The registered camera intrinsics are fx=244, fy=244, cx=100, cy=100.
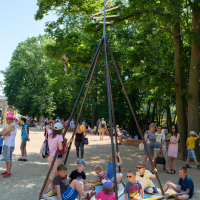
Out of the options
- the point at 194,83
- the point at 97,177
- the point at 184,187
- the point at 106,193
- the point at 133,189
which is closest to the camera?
the point at 106,193

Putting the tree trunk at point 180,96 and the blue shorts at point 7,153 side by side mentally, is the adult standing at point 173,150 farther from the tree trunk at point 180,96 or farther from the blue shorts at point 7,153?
the blue shorts at point 7,153

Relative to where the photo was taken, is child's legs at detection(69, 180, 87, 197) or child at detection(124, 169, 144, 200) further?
child's legs at detection(69, 180, 87, 197)

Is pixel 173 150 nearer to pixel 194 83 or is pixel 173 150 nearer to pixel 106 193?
pixel 194 83

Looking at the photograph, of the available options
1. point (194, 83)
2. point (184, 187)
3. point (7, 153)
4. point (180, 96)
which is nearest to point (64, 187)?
point (7, 153)

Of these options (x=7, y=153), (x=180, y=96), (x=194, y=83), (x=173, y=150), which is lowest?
(x=173, y=150)

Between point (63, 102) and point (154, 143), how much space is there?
35470 millimetres

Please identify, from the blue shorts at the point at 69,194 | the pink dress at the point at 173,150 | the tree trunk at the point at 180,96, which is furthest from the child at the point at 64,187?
the tree trunk at the point at 180,96

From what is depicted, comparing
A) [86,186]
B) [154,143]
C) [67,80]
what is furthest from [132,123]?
[86,186]

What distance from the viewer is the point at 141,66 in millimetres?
11516

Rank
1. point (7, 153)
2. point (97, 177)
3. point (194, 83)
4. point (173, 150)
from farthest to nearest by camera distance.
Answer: point (194, 83), point (173, 150), point (7, 153), point (97, 177)

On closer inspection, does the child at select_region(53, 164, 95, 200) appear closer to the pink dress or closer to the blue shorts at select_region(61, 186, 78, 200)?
the blue shorts at select_region(61, 186, 78, 200)

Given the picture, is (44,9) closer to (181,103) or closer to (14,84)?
(181,103)

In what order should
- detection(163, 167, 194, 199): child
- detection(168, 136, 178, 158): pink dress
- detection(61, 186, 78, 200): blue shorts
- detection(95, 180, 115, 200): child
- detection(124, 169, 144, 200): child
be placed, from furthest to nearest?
detection(168, 136, 178, 158): pink dress < detection(163, 167, 194, 199): child < detection(61, 186, 78, 200): blue shorts < detection(124, 169, 144, 200): child < detection(95, 180, 115, 200): child

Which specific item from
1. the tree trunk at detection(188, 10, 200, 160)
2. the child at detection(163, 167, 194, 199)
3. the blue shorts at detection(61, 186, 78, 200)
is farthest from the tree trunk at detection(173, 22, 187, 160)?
the blue shorts at detection(61, 186, 78, 200)
